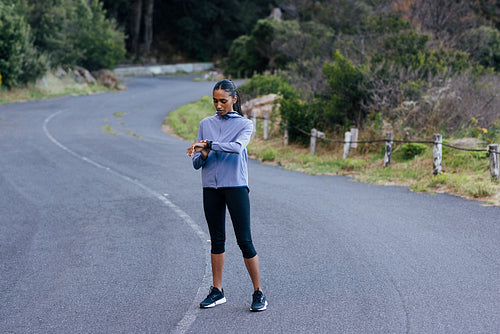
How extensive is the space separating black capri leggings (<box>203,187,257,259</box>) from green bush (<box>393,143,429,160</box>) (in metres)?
9.49

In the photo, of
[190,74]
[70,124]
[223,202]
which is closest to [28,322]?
[223,202]

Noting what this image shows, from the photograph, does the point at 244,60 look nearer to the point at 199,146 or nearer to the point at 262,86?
the point at 262,86

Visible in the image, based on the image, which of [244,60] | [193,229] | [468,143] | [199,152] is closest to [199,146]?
[199,152]

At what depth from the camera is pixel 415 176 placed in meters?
12.0

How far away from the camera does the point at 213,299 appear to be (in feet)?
16.4

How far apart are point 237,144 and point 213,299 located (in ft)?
4.94

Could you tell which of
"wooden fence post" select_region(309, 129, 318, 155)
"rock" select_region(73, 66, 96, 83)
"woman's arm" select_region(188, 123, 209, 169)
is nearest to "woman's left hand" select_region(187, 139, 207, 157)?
"woman's arm" select_region(188, 123, 209, 169)

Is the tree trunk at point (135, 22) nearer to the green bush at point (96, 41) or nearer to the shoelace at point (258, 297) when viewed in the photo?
the green bush at point (96, 41)

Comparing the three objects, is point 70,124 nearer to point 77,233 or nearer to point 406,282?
point 77,233

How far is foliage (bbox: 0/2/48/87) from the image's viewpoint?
30875 mm

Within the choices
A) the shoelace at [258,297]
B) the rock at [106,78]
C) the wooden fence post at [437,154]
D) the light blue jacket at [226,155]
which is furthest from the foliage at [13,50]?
the shoelace at [258,297]

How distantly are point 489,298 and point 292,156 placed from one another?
11.6 meters

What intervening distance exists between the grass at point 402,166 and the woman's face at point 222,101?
6417 millimetres

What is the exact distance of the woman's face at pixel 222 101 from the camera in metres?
4.70
